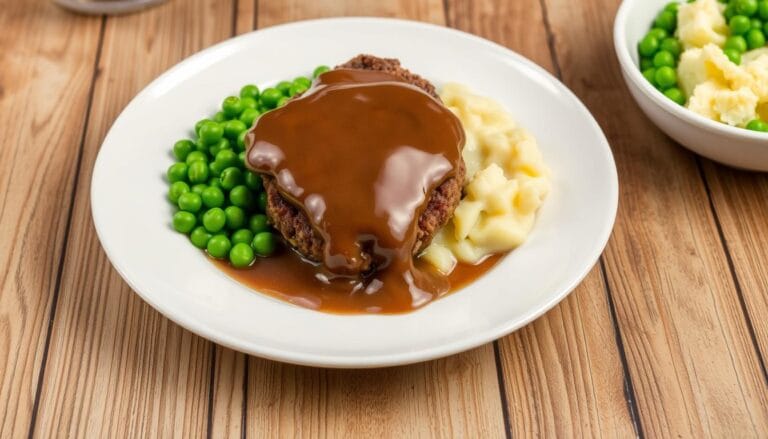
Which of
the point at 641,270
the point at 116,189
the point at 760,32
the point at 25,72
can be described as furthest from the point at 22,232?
the point at 760,32

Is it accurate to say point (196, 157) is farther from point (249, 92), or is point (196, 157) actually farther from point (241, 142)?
point (249, 92)

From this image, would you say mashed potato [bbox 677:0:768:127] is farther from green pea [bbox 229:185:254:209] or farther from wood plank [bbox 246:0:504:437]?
green pea [bbox 229:185:254:209]

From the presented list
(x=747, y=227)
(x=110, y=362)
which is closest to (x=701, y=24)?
(x=747, y=227)

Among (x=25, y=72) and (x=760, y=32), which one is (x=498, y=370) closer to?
(x=760, y=32)

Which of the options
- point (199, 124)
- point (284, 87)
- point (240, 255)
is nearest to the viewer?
point (240, 255)

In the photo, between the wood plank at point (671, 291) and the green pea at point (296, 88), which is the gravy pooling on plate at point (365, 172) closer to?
the green pea at point (296, 88)

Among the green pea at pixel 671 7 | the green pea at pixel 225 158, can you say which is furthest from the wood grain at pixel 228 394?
the green pea at pixel 671 7

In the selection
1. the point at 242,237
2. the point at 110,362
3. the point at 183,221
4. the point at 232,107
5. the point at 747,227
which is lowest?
the point at 747,227
